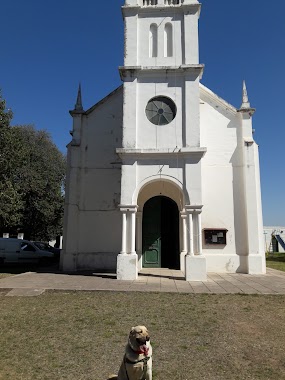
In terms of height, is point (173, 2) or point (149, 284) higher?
point (173, 2)

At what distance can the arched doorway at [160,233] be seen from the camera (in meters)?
16.9

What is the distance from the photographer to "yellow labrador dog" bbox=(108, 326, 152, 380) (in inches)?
135

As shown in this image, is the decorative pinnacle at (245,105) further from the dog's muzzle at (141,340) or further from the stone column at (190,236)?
the dog's muzzle at (141,340)

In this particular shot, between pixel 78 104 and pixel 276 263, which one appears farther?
pixel 276 263

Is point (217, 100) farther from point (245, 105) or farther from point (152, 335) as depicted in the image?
point (152, 335)

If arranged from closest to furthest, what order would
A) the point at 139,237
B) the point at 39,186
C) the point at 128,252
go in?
1. the point at 128,252
2. the point at 139,237
3. the point at 39,186

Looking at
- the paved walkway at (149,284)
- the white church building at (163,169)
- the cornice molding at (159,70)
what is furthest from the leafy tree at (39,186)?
the paved walkway at (149,284)

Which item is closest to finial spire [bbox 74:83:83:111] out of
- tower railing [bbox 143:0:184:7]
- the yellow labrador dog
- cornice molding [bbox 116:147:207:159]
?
cornice molding [bbox 116:147:207:159]

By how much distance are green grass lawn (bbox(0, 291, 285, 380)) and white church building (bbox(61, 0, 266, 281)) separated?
3938 millimetres

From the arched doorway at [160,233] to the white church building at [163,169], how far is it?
0.05m

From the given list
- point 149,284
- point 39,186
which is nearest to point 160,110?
point 149,284

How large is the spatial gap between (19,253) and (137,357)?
18.6 metres

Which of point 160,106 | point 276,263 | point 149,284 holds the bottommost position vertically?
point 149,284

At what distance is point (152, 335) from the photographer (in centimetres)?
629
